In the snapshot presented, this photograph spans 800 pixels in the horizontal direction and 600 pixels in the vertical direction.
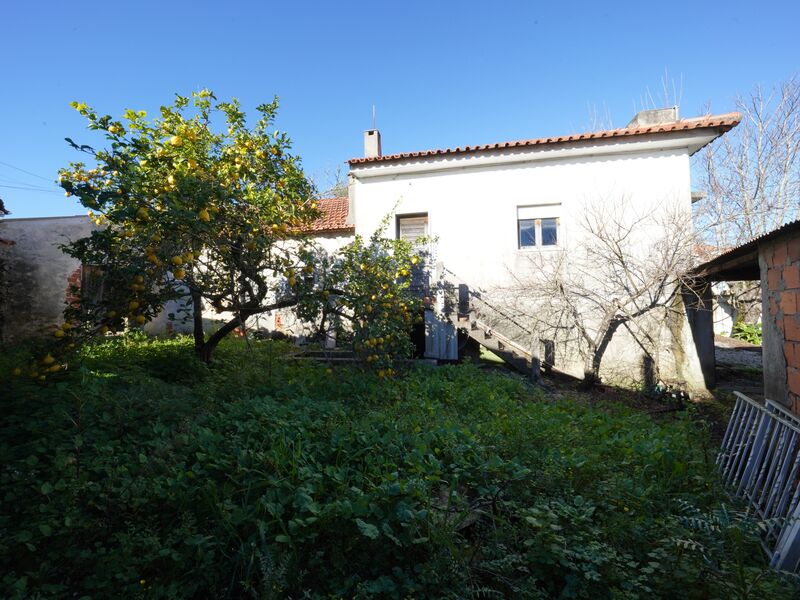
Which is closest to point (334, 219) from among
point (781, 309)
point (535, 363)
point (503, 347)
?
point (503, 347)

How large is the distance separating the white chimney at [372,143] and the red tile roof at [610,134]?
209 centimetres

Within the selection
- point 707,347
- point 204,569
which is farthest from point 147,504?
point 707,347

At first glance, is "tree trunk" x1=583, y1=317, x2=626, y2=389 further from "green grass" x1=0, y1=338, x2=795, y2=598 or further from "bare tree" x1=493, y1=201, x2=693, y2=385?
"green grass" x1=0, y1=338, x2=795, y2=598

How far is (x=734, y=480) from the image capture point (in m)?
3.89

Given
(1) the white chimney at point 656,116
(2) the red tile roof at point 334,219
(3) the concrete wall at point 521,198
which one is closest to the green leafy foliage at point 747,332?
(3) the concrete wall at point 521,198

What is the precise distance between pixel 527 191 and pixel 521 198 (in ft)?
0.68

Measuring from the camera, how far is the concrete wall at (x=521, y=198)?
8.64 m

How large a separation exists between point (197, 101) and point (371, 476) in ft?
17.9

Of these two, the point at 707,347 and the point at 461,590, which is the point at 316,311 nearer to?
the point at 461,590

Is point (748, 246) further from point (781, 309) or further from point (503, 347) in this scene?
point (503, 347)

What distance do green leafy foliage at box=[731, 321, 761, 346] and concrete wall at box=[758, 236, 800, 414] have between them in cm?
1374

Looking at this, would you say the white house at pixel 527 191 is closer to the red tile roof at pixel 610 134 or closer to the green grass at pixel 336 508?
the red tile roof at pixel 610 134

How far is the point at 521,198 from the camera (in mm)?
9477

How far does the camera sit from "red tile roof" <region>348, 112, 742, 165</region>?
791 centimetres
